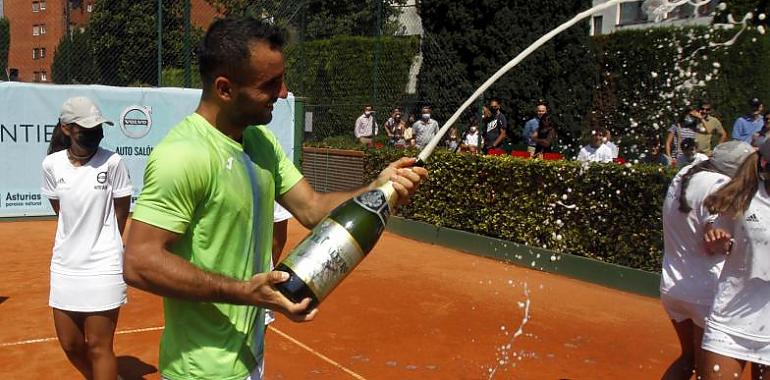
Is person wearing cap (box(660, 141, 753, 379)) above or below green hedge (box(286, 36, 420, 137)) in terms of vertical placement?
below

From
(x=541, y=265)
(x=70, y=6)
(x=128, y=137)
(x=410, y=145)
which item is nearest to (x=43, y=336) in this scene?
(x=541, y=265)

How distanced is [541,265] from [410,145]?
5391mm

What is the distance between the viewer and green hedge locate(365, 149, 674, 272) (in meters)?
8.72

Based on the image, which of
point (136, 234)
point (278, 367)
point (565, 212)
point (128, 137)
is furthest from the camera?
point (128, 137)

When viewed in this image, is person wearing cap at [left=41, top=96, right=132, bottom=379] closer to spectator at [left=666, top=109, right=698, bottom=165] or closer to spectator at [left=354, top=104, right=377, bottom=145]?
spectator at [left=666, top=109, right=698, bottom=165]

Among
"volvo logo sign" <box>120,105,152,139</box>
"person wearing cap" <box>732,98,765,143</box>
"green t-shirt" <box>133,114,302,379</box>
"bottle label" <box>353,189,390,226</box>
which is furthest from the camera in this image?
"volvo logo sign" <box>120,105,152,139</box>

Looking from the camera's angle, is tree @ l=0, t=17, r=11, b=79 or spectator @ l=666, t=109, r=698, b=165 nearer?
spectator @ l=666, t=109, r=698, b=165

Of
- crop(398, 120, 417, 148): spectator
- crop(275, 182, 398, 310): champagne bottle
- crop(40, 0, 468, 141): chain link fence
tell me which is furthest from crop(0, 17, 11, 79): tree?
crop(275, 182, 398, 310): champagne bottle

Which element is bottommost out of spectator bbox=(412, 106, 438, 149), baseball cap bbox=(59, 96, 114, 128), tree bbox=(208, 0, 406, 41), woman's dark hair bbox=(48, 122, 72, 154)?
spectator bbox=(412, 106, 438, 149)

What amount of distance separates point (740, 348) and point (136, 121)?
11671 mm

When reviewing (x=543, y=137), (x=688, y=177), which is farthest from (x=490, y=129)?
(x=688, y=177)

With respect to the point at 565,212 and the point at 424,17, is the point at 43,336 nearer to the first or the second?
the point at 565,212

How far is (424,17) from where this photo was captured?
802 inches

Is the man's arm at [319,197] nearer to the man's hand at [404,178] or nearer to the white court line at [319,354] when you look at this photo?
the man's hand at [404,178]
